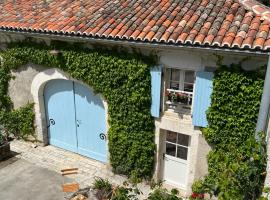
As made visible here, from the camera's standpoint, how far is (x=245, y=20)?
805 centimetres

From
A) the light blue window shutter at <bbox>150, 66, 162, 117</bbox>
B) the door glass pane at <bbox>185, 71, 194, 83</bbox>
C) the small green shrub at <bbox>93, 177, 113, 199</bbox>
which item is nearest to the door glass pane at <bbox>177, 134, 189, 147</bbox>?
the light blue window shutter at <bbox>150, 66, 162, 117</bbox>

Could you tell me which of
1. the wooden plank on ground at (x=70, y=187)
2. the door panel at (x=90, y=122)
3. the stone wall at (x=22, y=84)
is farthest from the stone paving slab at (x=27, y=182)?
the stone wall at (x=22, y=84)

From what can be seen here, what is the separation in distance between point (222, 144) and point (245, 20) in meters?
3.22

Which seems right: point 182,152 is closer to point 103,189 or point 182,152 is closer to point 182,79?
point 182,79

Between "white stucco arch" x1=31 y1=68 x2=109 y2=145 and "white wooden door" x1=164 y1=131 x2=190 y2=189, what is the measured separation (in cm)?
219

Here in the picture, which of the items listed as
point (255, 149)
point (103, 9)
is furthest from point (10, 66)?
point (255, 149)

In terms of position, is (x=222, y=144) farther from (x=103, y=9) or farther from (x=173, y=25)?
(x=103, y=9)

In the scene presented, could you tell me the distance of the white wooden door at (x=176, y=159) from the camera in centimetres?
969

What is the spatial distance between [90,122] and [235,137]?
5.13 m

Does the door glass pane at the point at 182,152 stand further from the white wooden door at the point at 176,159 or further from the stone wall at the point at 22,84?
the stone wall at the point at 22,84

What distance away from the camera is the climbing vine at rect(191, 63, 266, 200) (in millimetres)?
6965

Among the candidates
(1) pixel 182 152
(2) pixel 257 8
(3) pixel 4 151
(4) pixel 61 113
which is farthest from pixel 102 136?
(2) pixel 257 8

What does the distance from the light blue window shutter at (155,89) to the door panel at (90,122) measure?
2.15m

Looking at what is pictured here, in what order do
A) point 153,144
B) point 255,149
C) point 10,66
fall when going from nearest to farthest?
Answer: point 255,149 → point 153,144 → point 10,66
